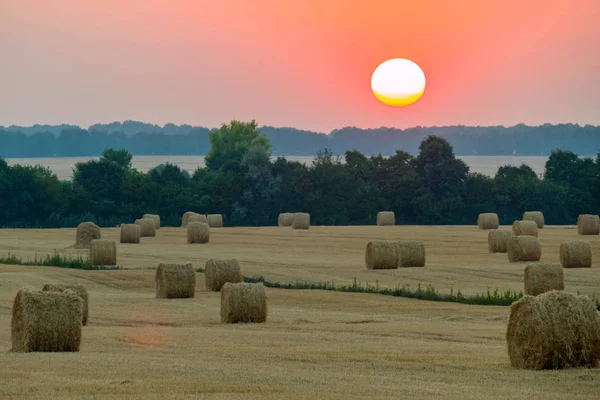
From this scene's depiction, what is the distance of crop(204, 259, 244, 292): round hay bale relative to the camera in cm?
3591

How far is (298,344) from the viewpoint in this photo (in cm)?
2075

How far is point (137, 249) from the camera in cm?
5688

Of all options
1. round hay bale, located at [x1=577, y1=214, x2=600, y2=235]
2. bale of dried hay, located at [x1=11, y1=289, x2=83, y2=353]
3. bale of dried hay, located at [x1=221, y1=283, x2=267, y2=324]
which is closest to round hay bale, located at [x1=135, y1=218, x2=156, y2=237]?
round hay bale, located at [x1=577, y1=214, x2=600, y2=235]

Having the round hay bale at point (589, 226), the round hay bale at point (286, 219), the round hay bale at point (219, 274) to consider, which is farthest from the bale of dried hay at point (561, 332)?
the round hay bale at point (286, 219)

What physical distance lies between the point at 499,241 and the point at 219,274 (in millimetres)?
20102

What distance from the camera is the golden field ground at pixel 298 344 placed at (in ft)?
48.6

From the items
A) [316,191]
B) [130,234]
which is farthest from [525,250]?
[316,191]

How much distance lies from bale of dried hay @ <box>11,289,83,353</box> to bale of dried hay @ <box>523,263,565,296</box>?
18424mm

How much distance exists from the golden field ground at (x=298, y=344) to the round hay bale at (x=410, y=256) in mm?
933

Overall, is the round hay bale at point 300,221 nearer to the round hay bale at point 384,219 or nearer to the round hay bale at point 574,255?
the round hay bale at point 384,219

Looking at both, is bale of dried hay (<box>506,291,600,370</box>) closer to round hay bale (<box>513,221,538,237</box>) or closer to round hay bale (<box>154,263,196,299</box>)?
round hay bale (<box>154,263,196,299</box>)

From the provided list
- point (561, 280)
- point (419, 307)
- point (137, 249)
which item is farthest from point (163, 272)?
point (137, 249)

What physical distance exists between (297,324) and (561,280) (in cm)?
1136

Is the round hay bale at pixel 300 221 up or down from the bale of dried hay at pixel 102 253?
up
